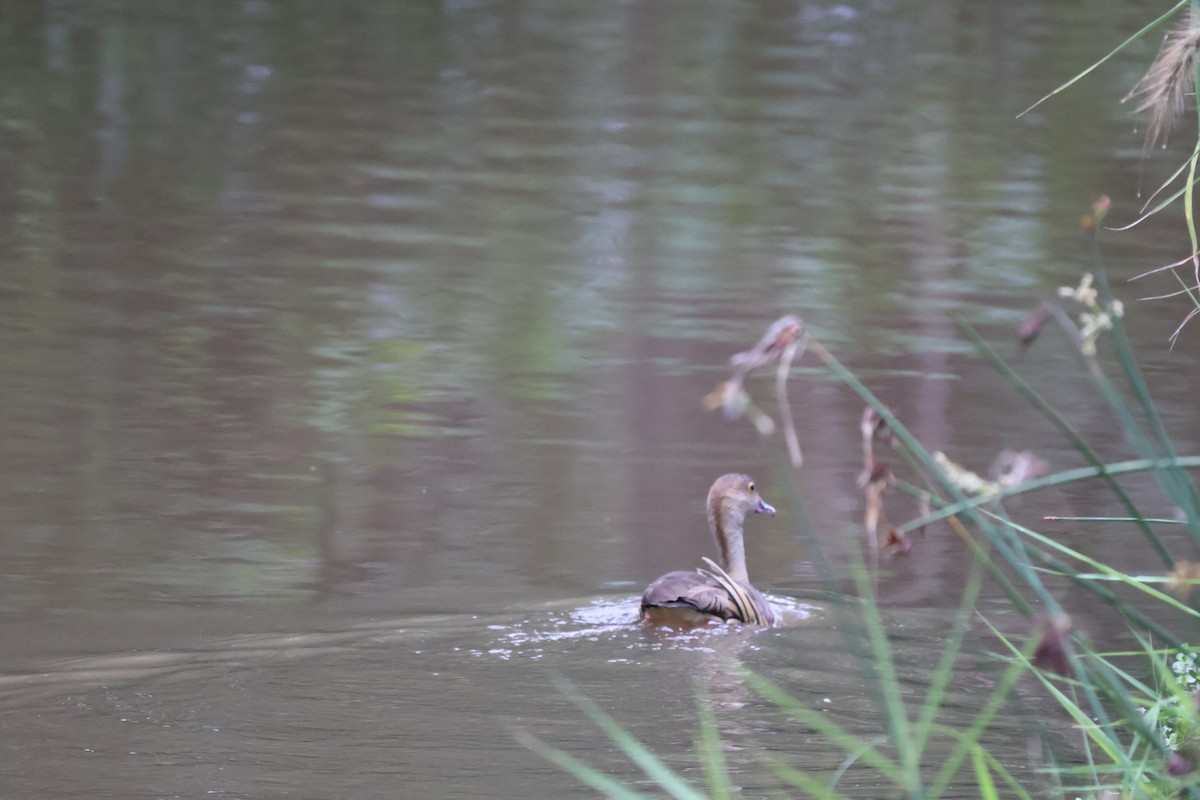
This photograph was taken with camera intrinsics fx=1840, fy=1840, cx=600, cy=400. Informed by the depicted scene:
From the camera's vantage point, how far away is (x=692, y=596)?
621cm

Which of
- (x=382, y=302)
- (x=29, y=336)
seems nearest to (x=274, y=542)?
(x=29, y=336)

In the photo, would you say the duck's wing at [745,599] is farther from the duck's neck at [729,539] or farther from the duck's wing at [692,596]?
the duck's neck at [729,539]

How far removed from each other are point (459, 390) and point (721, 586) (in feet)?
10.4

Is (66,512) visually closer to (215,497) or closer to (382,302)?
(215,497)

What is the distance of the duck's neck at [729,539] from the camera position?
6.94 meters

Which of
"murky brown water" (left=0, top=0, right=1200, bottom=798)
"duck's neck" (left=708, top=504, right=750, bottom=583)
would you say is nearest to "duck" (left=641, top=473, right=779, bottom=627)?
"duck's neck" (left=708, top=504, right=750, bottom=583)

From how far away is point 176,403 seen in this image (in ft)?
28.6

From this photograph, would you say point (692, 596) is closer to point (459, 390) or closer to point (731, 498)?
point (731, 498)

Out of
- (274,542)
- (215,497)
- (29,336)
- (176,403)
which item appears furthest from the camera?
(29,336)

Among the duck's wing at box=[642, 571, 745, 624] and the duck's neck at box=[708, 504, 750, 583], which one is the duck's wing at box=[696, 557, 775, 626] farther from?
the duck's neck at box=[708, 504, 750, 583]

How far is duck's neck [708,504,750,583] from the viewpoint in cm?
694

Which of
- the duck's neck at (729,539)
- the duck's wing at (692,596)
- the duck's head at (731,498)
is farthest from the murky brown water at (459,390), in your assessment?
the duck's head at (731,498)

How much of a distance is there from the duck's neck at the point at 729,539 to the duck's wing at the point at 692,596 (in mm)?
467

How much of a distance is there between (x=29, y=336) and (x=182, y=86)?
10435 millimetres
